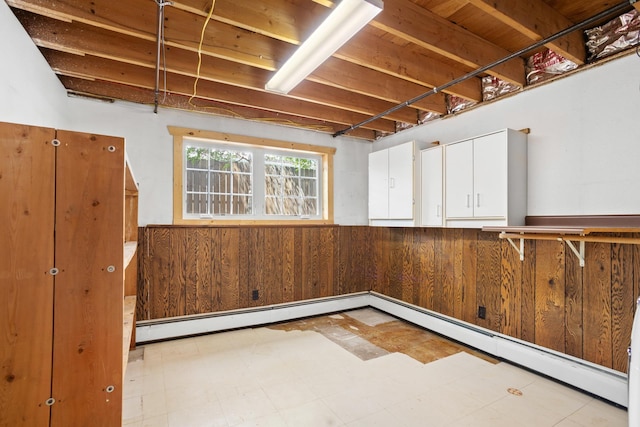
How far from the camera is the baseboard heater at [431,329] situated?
2.36 m

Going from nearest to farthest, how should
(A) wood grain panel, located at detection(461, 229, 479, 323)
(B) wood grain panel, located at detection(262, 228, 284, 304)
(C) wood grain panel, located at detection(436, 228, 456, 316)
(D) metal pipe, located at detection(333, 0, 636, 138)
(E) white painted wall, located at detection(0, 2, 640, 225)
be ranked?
(D) metal pipe, located at detection(333, 0, 636, 138), (E) white painted wall, located at detection(0, 2, 640, 225), (A) wood grain panel, located at detection(461, 229, 479, 323), (C) wood grain panel, located at detection(436, 228, 456, 316), (B) wood grain panel, located at detection(262, 228, 284, 304)

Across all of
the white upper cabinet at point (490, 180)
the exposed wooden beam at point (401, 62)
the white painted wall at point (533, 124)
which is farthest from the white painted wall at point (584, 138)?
the exposed wooden beam at point (401, 62)

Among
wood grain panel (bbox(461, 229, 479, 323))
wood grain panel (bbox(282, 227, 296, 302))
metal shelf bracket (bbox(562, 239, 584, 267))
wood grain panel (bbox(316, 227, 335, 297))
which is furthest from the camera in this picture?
wood grain panel (bbox(316, 227, 335, 297))

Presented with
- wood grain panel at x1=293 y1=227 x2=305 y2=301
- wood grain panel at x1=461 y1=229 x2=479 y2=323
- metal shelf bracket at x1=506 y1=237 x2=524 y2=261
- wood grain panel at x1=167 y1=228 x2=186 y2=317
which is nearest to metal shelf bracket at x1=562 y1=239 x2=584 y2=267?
metal shelf bracket at x1=506 y1=237 x2=524 y2=261

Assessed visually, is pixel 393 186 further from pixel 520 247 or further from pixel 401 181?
pixel 520 247

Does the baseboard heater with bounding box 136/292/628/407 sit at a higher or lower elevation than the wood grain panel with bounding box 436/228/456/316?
lower

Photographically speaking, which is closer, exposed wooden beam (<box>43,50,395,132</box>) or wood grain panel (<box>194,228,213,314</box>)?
exposed wooden beam (<box>43,50,395,132</box>)

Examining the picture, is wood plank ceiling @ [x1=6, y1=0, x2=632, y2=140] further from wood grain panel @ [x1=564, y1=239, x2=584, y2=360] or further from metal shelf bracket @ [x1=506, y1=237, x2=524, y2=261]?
wood grain panel @ [x1=564, y1=239, x2=584, y2=360]

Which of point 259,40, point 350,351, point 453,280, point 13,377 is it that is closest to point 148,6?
point 259,40

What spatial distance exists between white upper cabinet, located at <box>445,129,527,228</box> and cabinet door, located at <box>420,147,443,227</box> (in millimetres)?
188

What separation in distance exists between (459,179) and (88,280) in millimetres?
3052

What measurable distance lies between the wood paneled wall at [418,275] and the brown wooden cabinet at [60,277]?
7.17ft

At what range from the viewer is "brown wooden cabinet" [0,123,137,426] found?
1238 mm

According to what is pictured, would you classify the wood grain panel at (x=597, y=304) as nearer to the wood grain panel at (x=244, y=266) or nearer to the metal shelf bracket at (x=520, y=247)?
the metal shelf bracket at (x=520, y=247)
